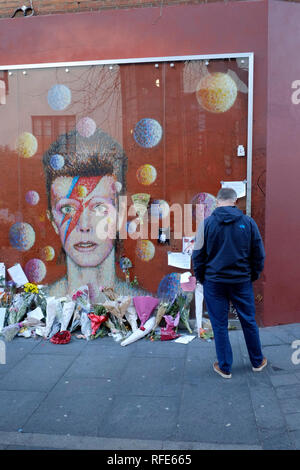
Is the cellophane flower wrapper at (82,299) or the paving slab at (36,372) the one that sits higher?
the cellophane flower wrapper at (82,299)

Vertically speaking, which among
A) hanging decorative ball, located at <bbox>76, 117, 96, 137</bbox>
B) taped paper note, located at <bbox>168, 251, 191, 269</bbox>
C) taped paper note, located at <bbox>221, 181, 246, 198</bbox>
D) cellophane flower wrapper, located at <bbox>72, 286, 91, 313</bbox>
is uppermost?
hanging decorative ball, located at <bbox>76, 117, 96, 137</bbox>

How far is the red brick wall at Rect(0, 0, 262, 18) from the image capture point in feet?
18.7

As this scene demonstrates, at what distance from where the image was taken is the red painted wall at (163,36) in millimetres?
5453

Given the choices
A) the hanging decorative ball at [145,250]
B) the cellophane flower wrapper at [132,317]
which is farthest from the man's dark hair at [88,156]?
the cellophane flower wrapper at [132,317]

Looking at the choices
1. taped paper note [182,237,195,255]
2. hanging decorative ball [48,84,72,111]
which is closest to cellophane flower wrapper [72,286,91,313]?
taped paper note [182,237,195,255]

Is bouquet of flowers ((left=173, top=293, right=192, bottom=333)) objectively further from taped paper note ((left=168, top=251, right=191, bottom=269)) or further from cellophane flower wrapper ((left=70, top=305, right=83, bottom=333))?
cellophane flower wrapper ((left=70, top=305, right=83, bottom=333))

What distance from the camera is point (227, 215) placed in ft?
13.5

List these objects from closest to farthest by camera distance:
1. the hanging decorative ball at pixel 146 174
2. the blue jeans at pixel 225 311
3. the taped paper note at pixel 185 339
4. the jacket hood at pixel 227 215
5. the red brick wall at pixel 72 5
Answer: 1. the jacket hood at pixel 227 215
2. the blue jeans at pixel 225 311
3. the taped paper note at pixel 185 339
4. the red brick wall at pixel 72 5
5. the hanging decorative ball at pixel 146 174

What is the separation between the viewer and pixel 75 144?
5934mm

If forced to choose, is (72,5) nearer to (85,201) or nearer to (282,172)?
(85,201)

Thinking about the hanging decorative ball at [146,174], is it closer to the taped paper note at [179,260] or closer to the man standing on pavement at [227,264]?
the taped paper note at [179,260]

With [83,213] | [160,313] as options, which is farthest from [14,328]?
[160,313]

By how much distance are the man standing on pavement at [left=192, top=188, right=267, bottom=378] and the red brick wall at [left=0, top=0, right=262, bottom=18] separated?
3.05 m
